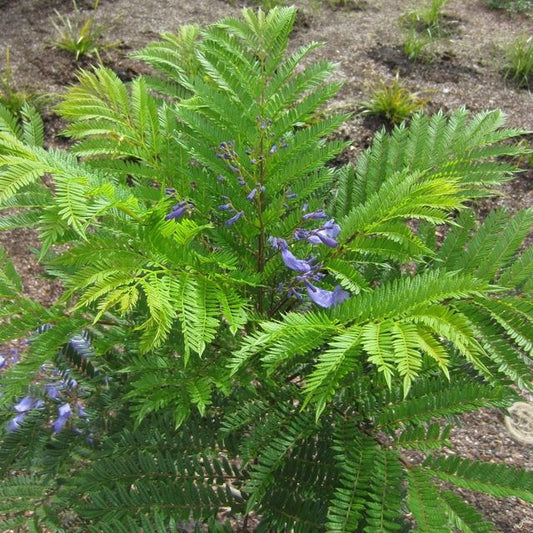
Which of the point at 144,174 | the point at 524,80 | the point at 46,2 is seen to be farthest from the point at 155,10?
the point at 144,174

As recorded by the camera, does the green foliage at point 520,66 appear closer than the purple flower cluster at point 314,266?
No

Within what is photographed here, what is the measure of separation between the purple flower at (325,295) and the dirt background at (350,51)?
2.02 meters

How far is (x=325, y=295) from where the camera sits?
122 centimetres

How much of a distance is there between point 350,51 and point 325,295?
139 inches

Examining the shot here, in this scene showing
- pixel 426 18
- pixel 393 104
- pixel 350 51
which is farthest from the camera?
pixel 426 18

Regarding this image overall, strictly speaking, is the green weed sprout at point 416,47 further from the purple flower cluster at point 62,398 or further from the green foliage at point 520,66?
the purple flower cluster at point 62,398

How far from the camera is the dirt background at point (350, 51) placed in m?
3.54

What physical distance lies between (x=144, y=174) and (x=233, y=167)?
0.78 ft

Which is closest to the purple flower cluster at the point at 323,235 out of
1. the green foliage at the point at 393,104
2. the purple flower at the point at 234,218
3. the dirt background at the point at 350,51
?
the purple flower at the point at 234,218

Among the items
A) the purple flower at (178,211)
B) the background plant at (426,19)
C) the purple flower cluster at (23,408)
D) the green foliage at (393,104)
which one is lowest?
the purple flower cluster at (23,408)

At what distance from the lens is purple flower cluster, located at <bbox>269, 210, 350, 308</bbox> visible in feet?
3.95

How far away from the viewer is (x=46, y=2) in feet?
15.8

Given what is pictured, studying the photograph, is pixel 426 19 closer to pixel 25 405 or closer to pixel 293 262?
pixel 293 262

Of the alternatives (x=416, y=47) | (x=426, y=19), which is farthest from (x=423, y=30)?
(x=416, y=47)
